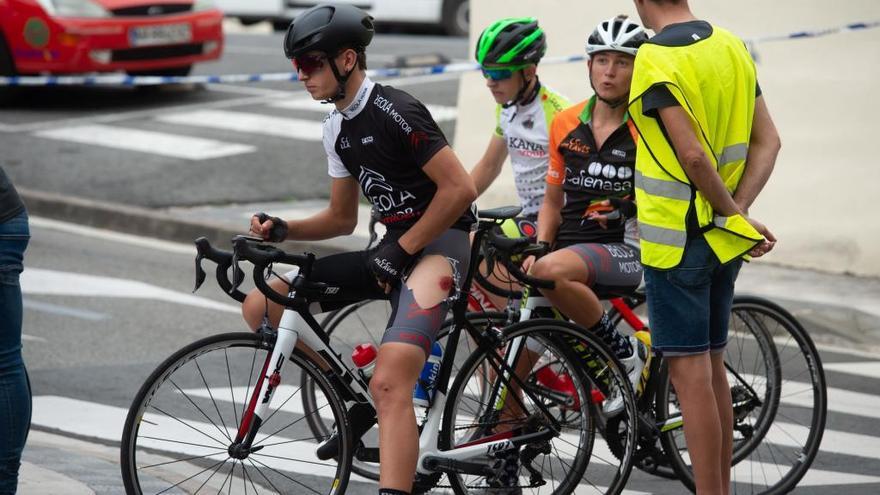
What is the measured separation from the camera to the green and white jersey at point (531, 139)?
646 cm

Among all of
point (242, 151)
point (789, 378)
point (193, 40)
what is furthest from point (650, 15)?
point (193, 40)

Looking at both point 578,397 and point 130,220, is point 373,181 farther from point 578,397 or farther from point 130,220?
point 130,220

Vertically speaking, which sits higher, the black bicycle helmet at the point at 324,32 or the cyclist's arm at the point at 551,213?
the black bicycle helmet at the point at 324,32

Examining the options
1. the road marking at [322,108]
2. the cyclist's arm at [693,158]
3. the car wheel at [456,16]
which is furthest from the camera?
the car wheel at [456,16]

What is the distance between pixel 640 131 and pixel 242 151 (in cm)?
942

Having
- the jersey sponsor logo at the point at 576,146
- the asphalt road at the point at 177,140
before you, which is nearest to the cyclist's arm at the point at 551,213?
the jersey sponsor logo at the point at 576,146

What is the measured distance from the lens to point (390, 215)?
5.03 meters

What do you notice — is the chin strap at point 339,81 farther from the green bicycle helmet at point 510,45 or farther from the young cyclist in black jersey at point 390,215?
the green bicycle helmet at point 510,45

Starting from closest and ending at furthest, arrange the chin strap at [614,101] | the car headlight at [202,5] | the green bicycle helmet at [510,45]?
the chin strap at [614,101]
the green bicycle helmet at [510,45]
the car headlight at [202,5]

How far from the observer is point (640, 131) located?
471cm

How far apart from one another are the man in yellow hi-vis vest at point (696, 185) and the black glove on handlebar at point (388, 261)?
79cm

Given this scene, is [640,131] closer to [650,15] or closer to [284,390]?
[650,15]

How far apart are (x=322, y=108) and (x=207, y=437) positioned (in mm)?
10430

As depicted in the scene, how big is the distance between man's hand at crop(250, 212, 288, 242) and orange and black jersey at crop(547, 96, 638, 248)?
4.15 ft
